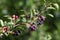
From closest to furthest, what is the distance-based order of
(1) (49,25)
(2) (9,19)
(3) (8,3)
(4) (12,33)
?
(4) (12,33) < (2) (9,19) < (3) (8,3) < (1) (49,25)

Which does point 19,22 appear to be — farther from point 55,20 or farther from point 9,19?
point 55,20

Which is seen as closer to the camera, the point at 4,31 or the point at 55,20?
the point at 4,31

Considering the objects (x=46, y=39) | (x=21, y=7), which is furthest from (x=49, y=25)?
(x=46, y=39)

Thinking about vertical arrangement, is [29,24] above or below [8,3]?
above

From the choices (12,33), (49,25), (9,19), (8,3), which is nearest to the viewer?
(12,33)

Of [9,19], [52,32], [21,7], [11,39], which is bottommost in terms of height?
[52,32]

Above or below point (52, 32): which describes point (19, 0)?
above

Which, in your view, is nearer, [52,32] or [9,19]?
[9,19]

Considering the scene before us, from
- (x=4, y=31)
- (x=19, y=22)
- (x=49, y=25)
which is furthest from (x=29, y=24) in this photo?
(x=49, y=25)

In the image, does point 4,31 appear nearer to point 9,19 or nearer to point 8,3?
point 9,19
